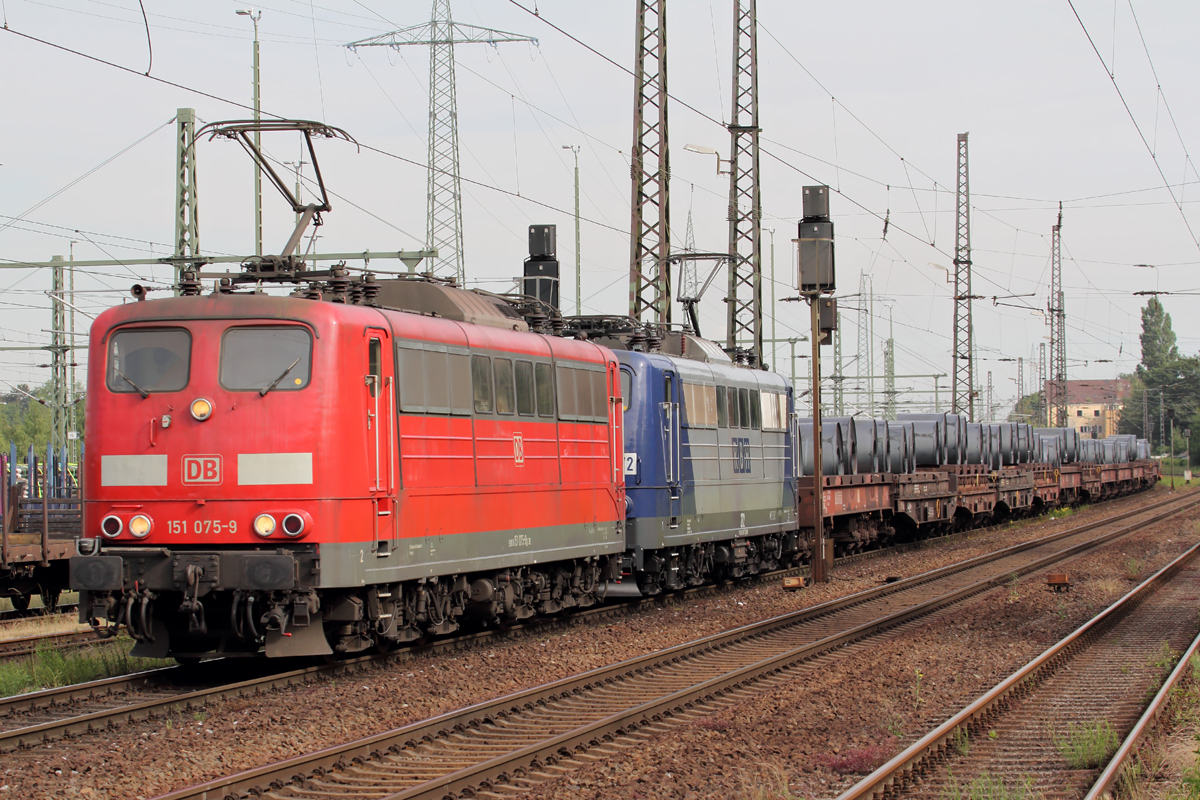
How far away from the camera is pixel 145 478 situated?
38.0 feet

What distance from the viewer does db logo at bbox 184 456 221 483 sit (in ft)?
37.6

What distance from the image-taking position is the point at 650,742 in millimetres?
9852

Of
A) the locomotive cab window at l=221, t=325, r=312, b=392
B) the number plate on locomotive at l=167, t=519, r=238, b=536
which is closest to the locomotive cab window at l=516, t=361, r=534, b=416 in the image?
the locomotive cab window at l=221, t=325, r=312, b=392

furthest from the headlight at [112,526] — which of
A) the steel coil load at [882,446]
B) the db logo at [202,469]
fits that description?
the steel coil load at [882,446]

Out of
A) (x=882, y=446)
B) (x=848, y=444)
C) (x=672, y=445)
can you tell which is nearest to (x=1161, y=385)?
(x=882, y=446)

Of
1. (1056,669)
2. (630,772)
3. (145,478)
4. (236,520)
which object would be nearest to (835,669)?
(1056,669)

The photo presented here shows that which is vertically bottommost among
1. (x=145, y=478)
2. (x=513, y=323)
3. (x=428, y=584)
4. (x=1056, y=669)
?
(x=1056, y=669)

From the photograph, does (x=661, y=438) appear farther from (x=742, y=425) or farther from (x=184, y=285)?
(x=184, y=285)

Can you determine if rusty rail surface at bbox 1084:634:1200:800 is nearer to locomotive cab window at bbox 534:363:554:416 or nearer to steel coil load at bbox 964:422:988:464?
locomotive cab window at bbox 534:363:554:416

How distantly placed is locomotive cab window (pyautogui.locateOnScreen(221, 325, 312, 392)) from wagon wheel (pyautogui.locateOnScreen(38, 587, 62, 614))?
8.65 meters


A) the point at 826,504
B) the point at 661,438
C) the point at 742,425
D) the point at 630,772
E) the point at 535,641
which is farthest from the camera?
the point at 826,504

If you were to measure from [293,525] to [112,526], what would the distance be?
1.73 metres

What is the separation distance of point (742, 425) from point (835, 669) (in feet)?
28.9

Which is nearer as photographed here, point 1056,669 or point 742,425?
point 1056,669
